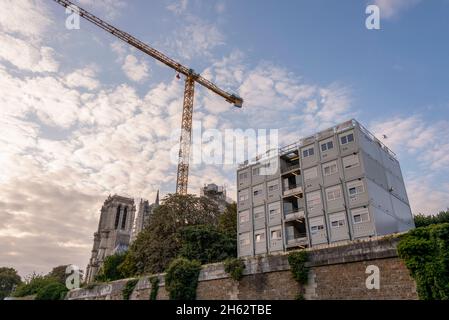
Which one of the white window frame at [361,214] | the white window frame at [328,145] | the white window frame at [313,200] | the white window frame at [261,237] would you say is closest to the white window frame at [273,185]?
the white window frame at [313,200]

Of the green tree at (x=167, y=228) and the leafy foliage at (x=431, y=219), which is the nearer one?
the leafy foliage at (x=431, y=219)

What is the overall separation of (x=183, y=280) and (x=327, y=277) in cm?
1154

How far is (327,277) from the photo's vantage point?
745 inches

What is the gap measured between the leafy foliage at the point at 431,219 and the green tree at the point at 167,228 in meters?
26.3

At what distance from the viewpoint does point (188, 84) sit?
78.5m

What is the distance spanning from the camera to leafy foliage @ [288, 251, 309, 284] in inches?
775

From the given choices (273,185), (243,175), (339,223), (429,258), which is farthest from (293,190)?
(429,258)

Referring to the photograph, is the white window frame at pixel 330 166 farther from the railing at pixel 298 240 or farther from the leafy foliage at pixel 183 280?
the leafy foliage at pixel 183 280

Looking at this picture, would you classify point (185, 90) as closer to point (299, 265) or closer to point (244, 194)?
point (244, 194)

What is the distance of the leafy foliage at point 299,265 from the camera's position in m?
19.7

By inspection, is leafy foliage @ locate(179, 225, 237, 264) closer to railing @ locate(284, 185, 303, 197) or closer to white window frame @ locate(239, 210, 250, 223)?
white window frame @ locate(239, 210, 250, 223)
